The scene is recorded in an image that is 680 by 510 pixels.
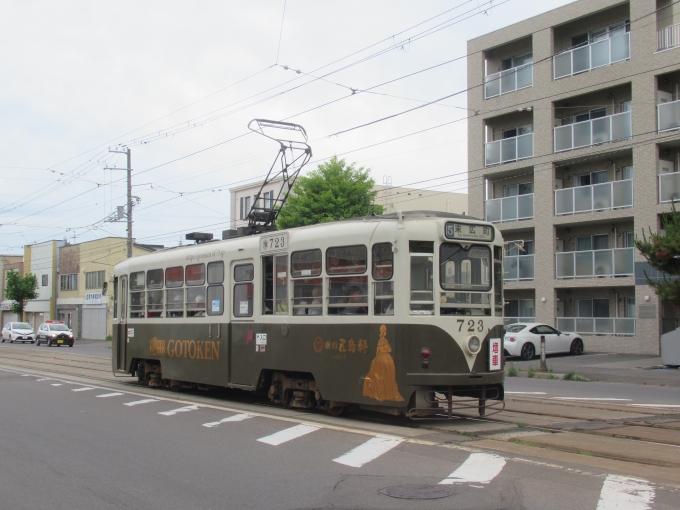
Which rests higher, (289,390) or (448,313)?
(448,313)

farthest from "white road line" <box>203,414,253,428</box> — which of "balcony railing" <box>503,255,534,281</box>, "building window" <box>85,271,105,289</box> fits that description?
"building window" <box>85,271,105,289</box>

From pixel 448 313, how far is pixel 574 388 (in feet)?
25.2

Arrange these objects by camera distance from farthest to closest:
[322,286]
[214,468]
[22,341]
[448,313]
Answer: [22,341], [322,286], [448,313], [214,468]

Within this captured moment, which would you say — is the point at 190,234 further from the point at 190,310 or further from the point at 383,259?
the point at 383,259

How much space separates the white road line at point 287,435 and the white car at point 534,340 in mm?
16296

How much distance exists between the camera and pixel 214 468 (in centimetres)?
768

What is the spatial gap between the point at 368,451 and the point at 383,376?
1711 millimetres

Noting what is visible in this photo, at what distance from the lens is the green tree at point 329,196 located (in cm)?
3491

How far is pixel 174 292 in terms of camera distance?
1469 centimetres

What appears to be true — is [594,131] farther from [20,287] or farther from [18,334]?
[20,287]

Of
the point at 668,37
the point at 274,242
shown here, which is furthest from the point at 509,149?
the point at 274,242

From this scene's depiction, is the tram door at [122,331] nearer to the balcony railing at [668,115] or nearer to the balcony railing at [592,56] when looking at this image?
the balcony railing at [668,115]

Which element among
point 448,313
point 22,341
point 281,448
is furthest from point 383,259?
point 22,341

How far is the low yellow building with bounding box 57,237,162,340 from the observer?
58.8 m
